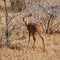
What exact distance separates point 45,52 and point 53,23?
3.76 m

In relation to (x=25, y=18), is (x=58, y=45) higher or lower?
lower

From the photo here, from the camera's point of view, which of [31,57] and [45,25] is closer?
[31,57]

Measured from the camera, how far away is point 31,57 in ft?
25.8

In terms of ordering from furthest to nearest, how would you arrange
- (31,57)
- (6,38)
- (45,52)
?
(6,38) < (45,52) < (31,57)

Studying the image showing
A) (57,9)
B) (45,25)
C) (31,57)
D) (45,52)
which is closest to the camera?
(31,57)

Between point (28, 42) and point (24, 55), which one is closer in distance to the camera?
point (24, 55)

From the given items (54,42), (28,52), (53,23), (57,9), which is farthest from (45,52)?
(53,23)

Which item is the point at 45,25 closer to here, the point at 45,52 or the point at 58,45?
the point at 58,45

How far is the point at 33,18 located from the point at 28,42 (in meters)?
1.78

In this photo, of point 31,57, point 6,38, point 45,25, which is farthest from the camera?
point 45,25

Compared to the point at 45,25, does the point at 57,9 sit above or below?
above

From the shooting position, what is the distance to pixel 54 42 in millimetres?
9594

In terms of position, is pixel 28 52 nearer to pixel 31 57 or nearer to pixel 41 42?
pixel 31 57

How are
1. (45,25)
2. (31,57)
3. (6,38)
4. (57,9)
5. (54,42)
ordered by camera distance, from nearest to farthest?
(31,57) → (6,38) → (54,42) → (57,9) → (45,25)
